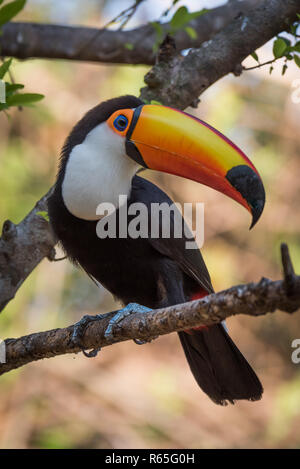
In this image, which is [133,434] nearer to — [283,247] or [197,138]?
[197,138]

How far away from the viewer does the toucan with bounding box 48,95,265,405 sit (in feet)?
10.8

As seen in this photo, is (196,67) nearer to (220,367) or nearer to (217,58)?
(217,58)

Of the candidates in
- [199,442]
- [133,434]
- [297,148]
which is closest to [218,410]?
[199,442]

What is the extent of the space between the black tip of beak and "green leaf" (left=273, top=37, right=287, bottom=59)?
74 centimetres

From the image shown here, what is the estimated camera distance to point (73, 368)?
761 centimetres

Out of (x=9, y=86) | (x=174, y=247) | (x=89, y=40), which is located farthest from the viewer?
(x=89, y=40)

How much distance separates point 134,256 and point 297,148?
4.65 metres

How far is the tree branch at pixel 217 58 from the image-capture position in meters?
3.66

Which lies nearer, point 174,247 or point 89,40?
point 174,247

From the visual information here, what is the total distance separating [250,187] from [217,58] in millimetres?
1319

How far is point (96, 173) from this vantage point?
343cm

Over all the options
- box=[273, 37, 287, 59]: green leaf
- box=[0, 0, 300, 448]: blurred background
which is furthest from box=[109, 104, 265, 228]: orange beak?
box=[0, 0, 300, 448]: blurred background

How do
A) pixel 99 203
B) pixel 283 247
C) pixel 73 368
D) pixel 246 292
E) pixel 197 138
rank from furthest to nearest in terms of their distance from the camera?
1. pixel 73 368
2. pixel 99 203
3. pixel 197 138
4. pixel 246 292
5. pixel 283 247

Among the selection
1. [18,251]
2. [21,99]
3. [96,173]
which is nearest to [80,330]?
[18,251]
